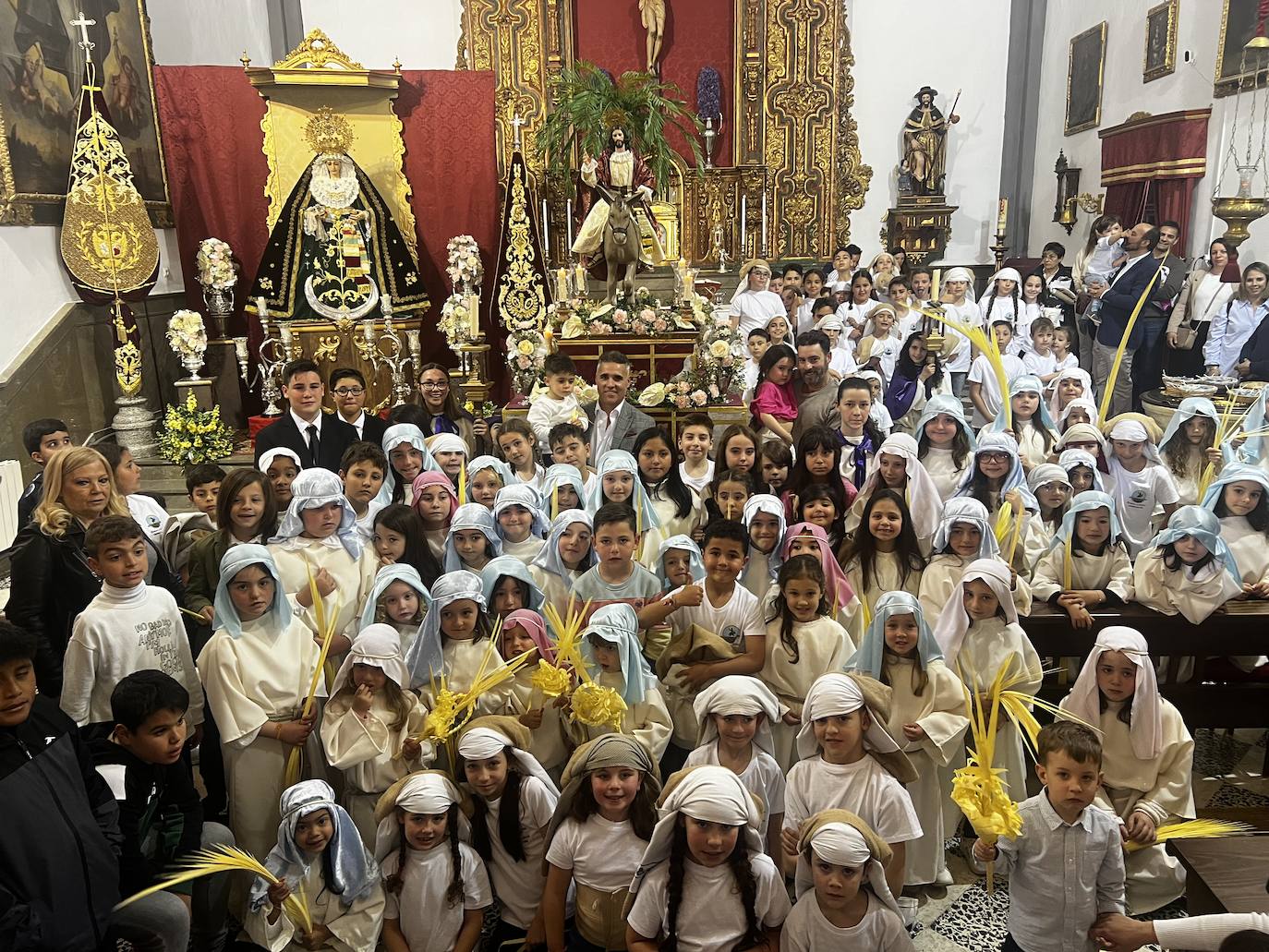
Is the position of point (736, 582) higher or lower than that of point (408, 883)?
higher

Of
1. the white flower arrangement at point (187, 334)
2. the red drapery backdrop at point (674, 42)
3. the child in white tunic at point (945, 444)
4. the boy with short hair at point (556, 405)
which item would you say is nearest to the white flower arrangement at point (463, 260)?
the white flower arrangement at point (187, 334)

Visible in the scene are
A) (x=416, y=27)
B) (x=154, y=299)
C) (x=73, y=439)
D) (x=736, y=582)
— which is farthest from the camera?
(x=416, y=27)

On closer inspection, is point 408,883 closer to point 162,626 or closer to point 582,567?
point 162,626

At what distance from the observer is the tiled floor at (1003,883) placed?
347 centimetres

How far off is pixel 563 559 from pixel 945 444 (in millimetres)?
2465

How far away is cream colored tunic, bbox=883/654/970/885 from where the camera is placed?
348 centimetres

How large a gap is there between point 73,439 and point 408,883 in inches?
241

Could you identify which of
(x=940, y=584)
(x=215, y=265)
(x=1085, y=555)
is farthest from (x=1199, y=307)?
(x=215, y=265)

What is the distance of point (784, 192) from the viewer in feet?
43.4

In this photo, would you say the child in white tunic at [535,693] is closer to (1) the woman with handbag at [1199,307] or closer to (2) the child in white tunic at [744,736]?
(2) the child in white tunic at [744,736]

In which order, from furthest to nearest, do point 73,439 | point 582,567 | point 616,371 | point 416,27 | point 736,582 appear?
point 416,27 → point 73,439 → point 616,371 → point 582,567 → point 736,582

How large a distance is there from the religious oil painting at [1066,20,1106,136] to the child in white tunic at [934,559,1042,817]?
34.8 ft

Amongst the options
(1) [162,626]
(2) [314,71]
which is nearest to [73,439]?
(2) [314,71]

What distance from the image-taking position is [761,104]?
13.0 metres
